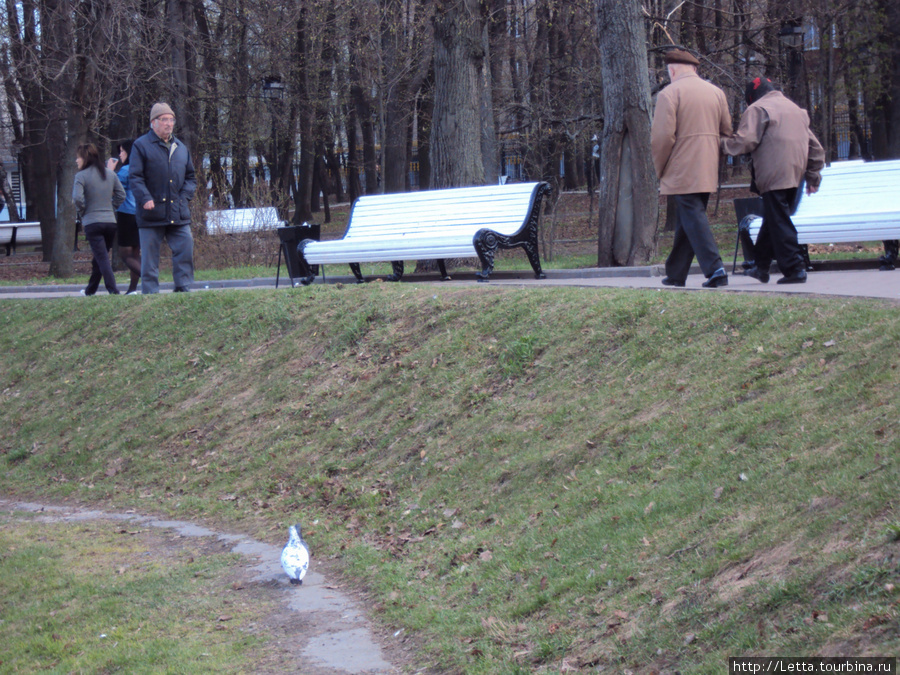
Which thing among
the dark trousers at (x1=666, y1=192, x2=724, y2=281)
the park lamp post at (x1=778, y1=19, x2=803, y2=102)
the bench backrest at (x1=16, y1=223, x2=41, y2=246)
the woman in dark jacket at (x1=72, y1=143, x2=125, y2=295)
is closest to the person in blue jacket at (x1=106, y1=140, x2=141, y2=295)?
the woman in dark jacket at (x1=72, y1=143, x2=125, y2=295)

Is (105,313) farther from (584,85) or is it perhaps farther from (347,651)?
(584,85)

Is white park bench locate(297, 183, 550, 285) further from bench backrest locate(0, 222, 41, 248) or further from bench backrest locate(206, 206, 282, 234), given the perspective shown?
bench backrest locate(0, 222, 41, 248)

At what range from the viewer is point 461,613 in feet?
15.9

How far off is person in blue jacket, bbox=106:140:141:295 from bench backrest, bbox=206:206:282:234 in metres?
6.00

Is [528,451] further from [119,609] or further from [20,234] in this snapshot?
[20,234]

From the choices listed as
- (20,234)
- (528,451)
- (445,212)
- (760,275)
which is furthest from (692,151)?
(20,234)

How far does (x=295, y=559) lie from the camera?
Result: 18.7 ft

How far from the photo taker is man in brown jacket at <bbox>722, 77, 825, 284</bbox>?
8.59 meters

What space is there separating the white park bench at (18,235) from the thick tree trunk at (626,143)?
2596 centimetres

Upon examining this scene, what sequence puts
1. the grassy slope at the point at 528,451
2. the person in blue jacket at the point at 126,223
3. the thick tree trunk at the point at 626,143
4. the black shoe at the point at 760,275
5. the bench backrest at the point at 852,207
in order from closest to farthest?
1. the grassy slope at the point at 528,451
2. the black shoe at the point at 760,275
3. the bench backrest at the point at 852,207
4. the thick tree trunk at the point at 626,143
5. the person in blue jacket at the point at 126,223

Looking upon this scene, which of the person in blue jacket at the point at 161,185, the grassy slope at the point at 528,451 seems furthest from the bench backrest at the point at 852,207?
the person in blue jacket at the point at 161,185

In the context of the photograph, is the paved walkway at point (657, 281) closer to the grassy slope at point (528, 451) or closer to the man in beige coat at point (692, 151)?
the man in beige coat at point (692, 151)

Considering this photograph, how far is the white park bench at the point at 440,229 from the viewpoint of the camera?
1138 centimetres

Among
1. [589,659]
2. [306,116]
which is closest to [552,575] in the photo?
[589,659]
